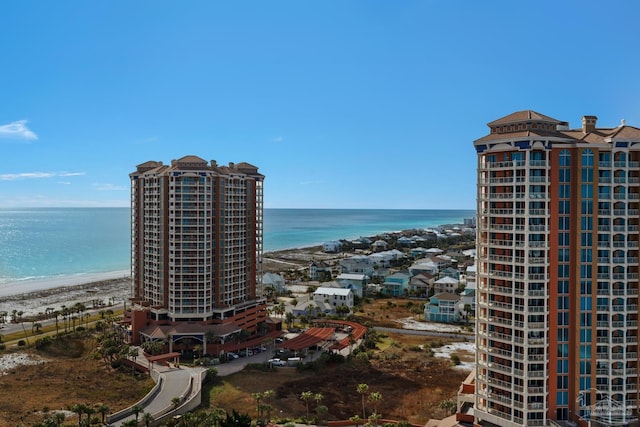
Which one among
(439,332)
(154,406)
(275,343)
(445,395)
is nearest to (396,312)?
(439,332)

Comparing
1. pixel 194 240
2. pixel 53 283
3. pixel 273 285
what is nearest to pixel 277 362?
pixel 194 240

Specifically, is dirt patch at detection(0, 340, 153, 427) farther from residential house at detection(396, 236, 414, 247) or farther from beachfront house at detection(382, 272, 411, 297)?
residential house at detection(396, 236, 414, 247)

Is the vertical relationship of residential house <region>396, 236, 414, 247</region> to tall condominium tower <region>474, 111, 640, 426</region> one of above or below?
below

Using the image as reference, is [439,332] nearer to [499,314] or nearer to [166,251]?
[499,314]

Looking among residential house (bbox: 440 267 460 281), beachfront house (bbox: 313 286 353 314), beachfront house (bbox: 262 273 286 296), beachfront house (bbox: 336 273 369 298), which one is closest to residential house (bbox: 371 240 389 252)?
residential house (bbox: 440 267 460 281)

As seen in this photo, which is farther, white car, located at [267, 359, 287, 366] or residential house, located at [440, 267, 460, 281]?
residential house, located at [440, 267, 460, 281]

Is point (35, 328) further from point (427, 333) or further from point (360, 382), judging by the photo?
point (427, 333)
